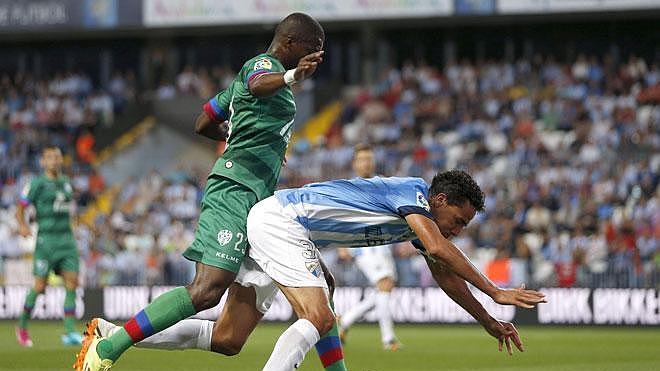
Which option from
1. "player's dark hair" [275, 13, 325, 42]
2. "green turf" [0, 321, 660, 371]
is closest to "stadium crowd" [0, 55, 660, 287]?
"green turf" [0, 321, 660, 371]

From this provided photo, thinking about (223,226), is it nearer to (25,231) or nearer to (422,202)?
(422,202)

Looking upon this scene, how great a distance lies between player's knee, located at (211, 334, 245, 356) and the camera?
787 centimetres

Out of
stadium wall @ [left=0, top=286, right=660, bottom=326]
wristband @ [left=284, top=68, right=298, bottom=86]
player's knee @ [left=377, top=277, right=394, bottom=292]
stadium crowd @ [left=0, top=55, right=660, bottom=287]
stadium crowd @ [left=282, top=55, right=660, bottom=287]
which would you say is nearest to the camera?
wristband @ [left=284, top=68, right=298, bottom=86]

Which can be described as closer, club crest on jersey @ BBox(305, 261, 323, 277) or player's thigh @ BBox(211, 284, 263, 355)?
club crest on jersey @ BBox(305, 261, 323, 277)

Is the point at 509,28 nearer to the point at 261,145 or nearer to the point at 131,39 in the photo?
the point at 131,39

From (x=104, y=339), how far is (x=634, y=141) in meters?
19.3

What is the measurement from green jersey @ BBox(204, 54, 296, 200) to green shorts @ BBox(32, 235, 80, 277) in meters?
8.03

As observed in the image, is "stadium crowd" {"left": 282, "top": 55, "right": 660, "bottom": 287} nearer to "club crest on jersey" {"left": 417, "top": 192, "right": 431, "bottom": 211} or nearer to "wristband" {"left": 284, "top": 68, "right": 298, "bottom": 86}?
"club crest on jersey" {"left": 417, "top": 192, "right": 431, "bottom": 211}

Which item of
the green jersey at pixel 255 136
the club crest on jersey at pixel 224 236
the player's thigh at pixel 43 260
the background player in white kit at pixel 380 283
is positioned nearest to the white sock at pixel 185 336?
the club crest on jersey at pixel 224 236

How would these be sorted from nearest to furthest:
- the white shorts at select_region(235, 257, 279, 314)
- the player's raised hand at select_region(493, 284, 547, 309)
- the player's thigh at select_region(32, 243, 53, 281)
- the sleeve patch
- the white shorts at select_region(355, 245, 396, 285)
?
the player's raised hand at select_region(493, 284, 547, 309) < the sleeve patch < the white shorts at select_region(235, 257, 279, 314) < the white shorts at select_region(355, 245, 396, 285) < the player's thigh at select_region(32, 243, 53, 281)

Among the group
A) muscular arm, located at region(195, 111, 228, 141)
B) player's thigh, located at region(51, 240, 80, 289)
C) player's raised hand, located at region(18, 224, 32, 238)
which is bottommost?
player's thigh, located at region(51, 240, 80, 289)

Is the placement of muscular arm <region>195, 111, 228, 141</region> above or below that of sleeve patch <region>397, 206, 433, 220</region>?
above

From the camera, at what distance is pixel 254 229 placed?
24.5 feet

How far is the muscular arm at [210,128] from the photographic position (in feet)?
28.0
